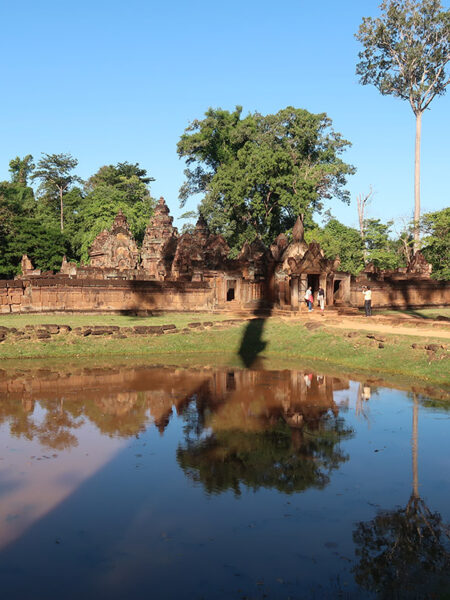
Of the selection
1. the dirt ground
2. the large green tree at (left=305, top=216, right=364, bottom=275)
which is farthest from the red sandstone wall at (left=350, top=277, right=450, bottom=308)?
the large green tree at (left=305, top=216, right=364, bottom=275)

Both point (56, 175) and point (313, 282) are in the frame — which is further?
point (56, 175)

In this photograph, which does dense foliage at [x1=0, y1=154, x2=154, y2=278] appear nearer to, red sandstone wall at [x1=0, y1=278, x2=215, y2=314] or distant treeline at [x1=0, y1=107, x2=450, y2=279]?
distant treeline at [x1=0, y1=107, x2=450, y2=279]

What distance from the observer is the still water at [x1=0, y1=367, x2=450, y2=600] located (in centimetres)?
541

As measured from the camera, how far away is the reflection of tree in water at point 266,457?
7.74 m

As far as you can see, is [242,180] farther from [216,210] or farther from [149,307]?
[149,307]

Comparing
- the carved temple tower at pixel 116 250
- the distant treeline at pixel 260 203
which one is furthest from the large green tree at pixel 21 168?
the carved temple tower at pixel 116 250

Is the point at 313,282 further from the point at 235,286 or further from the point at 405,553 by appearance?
the point at 405,553

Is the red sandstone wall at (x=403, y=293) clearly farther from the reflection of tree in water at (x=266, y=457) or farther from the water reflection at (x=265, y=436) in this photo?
the reflection of tree in water at (x=266, y=457)

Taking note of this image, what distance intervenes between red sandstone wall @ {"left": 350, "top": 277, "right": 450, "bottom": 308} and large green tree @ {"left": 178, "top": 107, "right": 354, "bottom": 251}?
16.3 metres

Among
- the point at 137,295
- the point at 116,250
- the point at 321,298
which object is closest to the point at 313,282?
the point at 321,298

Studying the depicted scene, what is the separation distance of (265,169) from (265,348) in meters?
27.5

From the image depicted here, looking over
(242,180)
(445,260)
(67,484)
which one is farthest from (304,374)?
(242,180)

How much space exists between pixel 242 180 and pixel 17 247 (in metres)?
21.7

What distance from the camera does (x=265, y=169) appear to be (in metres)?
43.7
